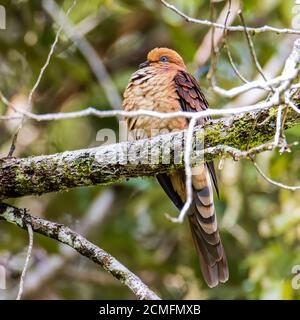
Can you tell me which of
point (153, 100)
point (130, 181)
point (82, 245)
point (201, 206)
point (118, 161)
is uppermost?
point (130, 181)

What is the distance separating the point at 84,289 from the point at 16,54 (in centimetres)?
223

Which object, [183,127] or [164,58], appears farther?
[164,58]

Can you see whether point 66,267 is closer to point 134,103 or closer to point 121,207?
point 121,207

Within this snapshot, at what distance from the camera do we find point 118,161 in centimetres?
343

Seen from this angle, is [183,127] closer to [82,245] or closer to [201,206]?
[201,206]

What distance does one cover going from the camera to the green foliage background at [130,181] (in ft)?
18.9

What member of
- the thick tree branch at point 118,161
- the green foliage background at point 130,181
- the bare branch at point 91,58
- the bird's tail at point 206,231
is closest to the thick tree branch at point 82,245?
the thick tree branch at point 118,161

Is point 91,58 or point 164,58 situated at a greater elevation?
point 91,58

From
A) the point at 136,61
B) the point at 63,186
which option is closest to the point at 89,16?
the point at 136,61

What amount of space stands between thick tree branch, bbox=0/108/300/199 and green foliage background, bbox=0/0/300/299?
1.90 metres

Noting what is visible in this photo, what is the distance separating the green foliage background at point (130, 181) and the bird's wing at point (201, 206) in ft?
2.61

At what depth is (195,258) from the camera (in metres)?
6.12

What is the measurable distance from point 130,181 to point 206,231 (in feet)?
4.31

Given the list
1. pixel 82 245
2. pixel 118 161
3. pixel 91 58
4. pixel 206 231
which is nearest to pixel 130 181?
pixel 91 58
